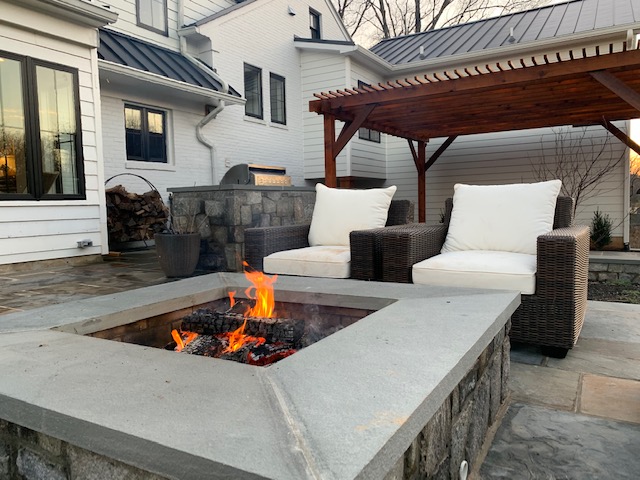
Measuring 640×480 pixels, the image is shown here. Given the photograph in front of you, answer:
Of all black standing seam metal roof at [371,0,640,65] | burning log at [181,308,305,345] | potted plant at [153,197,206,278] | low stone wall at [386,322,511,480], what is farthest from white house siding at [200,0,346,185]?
low stone wall at [386,322,511,480]

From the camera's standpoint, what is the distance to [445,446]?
1224mm

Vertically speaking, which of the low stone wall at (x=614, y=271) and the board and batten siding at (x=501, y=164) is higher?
the board and batten siding at (x=501, y=164)

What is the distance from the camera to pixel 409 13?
15.4 meters

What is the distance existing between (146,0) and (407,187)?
227 inches

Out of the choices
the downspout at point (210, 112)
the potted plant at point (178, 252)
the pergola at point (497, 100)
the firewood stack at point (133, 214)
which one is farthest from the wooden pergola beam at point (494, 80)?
the firewood stack at point (133, 214)

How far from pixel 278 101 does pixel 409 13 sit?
8513 millimetres

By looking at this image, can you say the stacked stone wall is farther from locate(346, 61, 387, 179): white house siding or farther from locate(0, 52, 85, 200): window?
locate(0, 52, 85, 200): window

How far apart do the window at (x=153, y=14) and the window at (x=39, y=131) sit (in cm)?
249

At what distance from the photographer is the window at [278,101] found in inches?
361

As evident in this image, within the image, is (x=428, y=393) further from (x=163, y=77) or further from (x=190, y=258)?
(x=163, y=77)

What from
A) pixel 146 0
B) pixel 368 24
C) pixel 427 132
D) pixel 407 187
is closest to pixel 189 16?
pixel 146 0

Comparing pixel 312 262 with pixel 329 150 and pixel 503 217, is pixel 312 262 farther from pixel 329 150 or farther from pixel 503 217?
pixel 329 150

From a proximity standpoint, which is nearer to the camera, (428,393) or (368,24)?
(428,393)

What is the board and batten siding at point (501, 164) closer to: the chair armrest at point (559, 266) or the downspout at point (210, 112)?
the downspout at point (210, 112)
